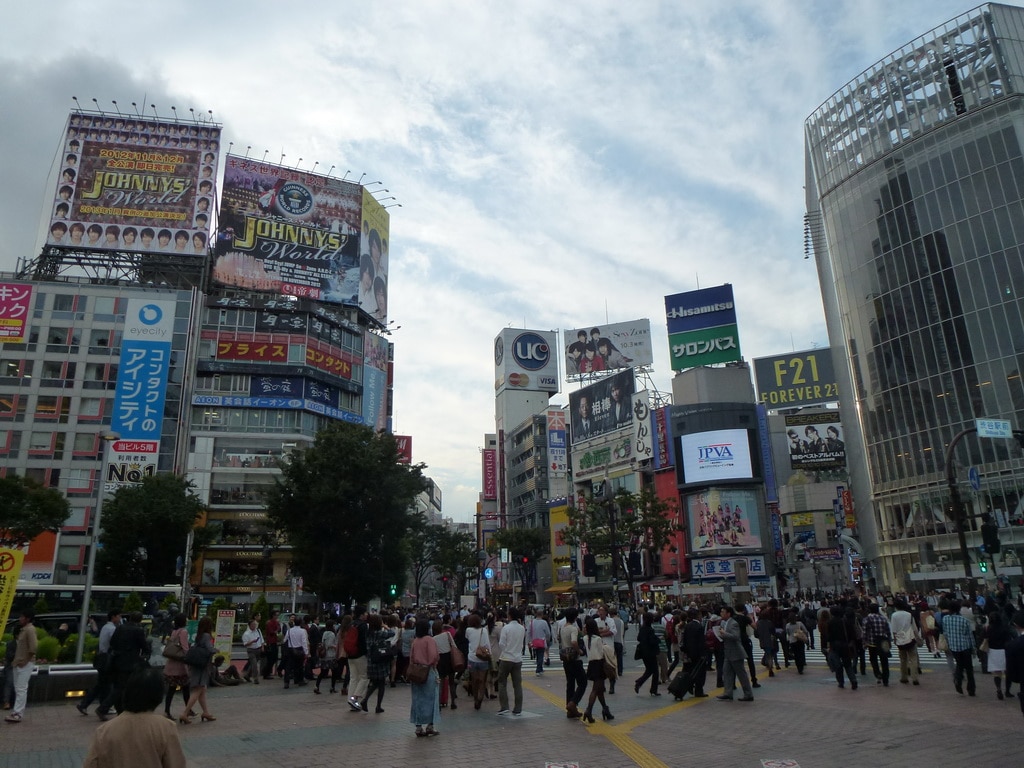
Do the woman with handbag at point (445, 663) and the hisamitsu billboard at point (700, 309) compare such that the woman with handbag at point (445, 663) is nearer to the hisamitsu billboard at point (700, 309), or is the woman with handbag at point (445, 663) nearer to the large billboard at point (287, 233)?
the large billboard at point (287, 233)

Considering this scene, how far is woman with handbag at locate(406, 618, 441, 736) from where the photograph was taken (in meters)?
10.6

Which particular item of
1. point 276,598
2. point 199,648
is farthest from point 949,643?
point 276,598

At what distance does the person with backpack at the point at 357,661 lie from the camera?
13.6 m

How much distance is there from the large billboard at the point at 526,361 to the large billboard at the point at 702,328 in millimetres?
27714

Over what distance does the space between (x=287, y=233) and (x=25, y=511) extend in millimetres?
32691

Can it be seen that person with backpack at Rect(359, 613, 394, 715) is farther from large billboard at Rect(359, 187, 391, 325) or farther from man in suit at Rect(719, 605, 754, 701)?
large billboard at Rect(359, 187, 391, 325)

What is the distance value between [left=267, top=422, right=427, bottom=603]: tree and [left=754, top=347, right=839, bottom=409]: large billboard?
6376 cm

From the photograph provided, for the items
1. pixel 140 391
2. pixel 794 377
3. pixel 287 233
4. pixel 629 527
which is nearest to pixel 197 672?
Answer: pixel 629 527

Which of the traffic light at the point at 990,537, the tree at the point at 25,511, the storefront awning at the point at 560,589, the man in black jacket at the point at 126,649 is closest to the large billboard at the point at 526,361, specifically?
the storefront awning at the point at 560,589

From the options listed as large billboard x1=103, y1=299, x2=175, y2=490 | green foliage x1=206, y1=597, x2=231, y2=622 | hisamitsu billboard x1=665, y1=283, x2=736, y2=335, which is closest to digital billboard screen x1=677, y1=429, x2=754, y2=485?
hisamitsu billboard x1=665, y1=283, x2=736, y2=335

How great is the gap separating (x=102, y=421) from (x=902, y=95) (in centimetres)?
6967

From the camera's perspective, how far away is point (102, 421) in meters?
56.0

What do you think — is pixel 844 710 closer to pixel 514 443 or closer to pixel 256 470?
pixel 256 470

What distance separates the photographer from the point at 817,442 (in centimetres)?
7881
